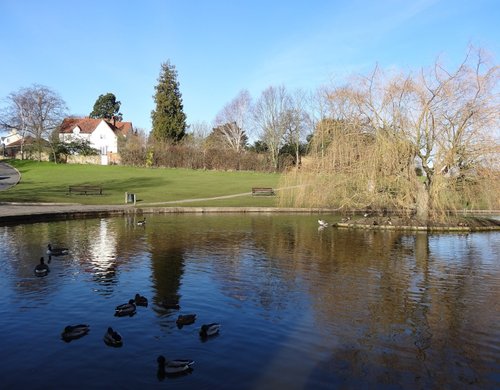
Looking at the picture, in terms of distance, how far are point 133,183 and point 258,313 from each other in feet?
153

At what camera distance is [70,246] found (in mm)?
18750

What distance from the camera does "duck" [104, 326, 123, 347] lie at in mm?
8625

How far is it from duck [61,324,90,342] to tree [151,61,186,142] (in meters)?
71.4

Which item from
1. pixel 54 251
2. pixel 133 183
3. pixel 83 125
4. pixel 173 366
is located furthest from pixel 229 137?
pixel 173 366

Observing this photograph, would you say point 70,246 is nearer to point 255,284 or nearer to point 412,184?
point 255,284

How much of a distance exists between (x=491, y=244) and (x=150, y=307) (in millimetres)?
16686

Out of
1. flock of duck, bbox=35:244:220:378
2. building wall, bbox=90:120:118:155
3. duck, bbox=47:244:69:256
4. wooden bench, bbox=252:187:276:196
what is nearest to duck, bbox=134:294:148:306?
flock of duck, bbox=35:244:220:378

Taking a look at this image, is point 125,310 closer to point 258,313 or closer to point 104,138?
point 258,313

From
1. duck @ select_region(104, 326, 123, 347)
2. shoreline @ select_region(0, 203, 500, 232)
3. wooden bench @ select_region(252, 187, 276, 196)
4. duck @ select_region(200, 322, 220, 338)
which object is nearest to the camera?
duck @ select_region(104, 326, 123, 347)

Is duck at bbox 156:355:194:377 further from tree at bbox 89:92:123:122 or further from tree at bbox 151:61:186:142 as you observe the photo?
tree at bbox 89:92:123:122

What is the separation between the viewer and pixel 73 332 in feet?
29.2

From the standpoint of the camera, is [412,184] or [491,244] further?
[412,184]

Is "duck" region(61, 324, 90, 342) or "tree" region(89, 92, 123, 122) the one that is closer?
"duck" region(61, 324, 90, 342)

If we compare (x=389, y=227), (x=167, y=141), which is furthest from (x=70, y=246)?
(x=167, y=141)
